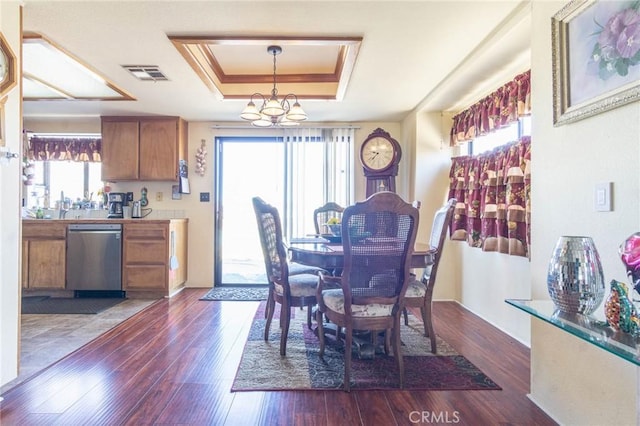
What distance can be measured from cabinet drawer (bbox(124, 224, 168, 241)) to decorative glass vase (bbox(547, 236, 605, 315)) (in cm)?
384

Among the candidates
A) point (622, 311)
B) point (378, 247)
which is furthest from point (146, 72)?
point (622, 311)

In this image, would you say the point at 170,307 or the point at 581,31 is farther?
the point at 170,307

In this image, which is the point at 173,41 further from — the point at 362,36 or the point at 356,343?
the point at 356,343

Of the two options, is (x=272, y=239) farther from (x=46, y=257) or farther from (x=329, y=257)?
(x=46, y=257)

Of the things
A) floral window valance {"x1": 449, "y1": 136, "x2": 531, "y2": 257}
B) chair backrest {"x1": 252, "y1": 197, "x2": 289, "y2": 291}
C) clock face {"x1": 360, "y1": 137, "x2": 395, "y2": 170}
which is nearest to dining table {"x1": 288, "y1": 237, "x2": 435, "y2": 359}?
chair backrest {"x1": 252, "y1": 197, "x2": 289, "y2": 291}

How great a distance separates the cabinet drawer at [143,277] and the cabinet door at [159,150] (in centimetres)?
113

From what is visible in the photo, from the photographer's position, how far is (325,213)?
3764mm

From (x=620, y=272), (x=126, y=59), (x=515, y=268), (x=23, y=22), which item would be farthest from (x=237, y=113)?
(x=620, y=272)

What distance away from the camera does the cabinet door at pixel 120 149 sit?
426cm

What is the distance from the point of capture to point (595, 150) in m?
1.43

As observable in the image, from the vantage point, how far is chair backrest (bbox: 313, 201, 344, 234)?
3.73m

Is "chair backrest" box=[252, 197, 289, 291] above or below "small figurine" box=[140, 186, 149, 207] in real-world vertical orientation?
below

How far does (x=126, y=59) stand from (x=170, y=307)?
94.8 inches

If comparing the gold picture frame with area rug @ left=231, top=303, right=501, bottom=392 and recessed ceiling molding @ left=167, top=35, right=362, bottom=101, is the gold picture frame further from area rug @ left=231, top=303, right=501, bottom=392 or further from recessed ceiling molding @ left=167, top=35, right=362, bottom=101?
area rug @ left=231, top=303, right=501, bottom=392
